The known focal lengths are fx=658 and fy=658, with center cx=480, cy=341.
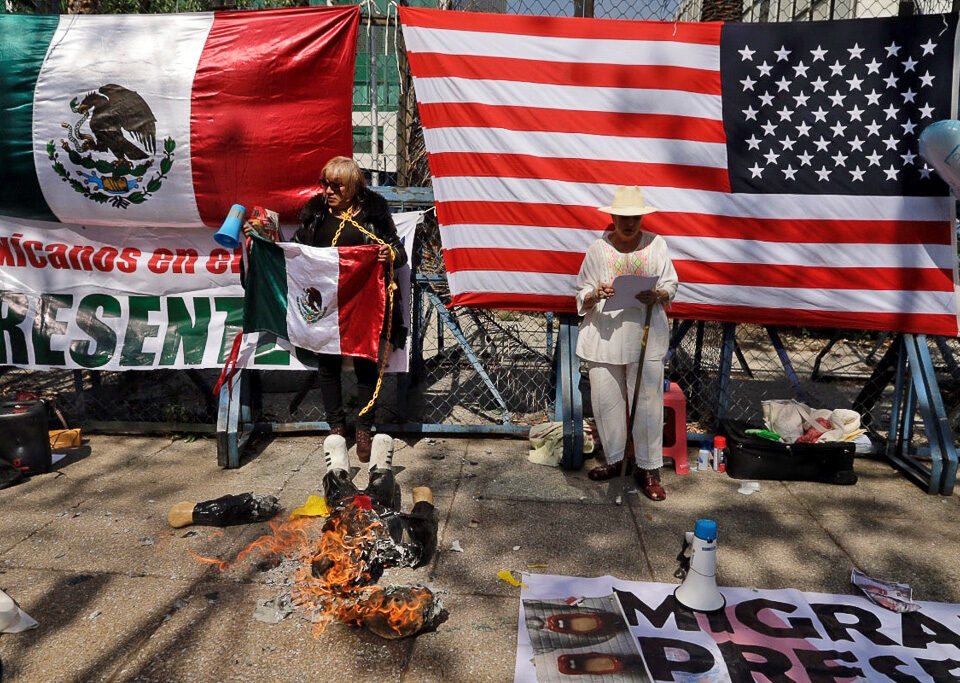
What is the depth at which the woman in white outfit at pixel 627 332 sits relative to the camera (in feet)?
13.5

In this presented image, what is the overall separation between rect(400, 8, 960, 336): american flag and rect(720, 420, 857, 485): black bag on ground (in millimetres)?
904

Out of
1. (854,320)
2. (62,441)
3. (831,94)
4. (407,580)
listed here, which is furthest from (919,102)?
(62,441)

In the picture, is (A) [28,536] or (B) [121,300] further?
(B) [121,300]

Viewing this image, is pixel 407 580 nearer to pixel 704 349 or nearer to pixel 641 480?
pixel 641 480

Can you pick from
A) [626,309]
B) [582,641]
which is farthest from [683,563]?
[626,309]

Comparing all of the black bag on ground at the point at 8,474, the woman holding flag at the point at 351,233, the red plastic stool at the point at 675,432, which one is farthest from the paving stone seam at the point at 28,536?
the red plastic stool at the point at 675,432

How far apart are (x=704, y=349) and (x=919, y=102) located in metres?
2.94

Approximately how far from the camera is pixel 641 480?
4418 millimetres

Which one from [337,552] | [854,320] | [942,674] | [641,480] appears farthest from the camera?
[854,320]

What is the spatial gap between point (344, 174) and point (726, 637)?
11.4 feet

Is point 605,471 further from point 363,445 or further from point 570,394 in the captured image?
point 363,445

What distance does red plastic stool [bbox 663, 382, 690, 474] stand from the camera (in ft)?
15.8

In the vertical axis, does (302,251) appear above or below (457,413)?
above

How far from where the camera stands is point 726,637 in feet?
9.46
